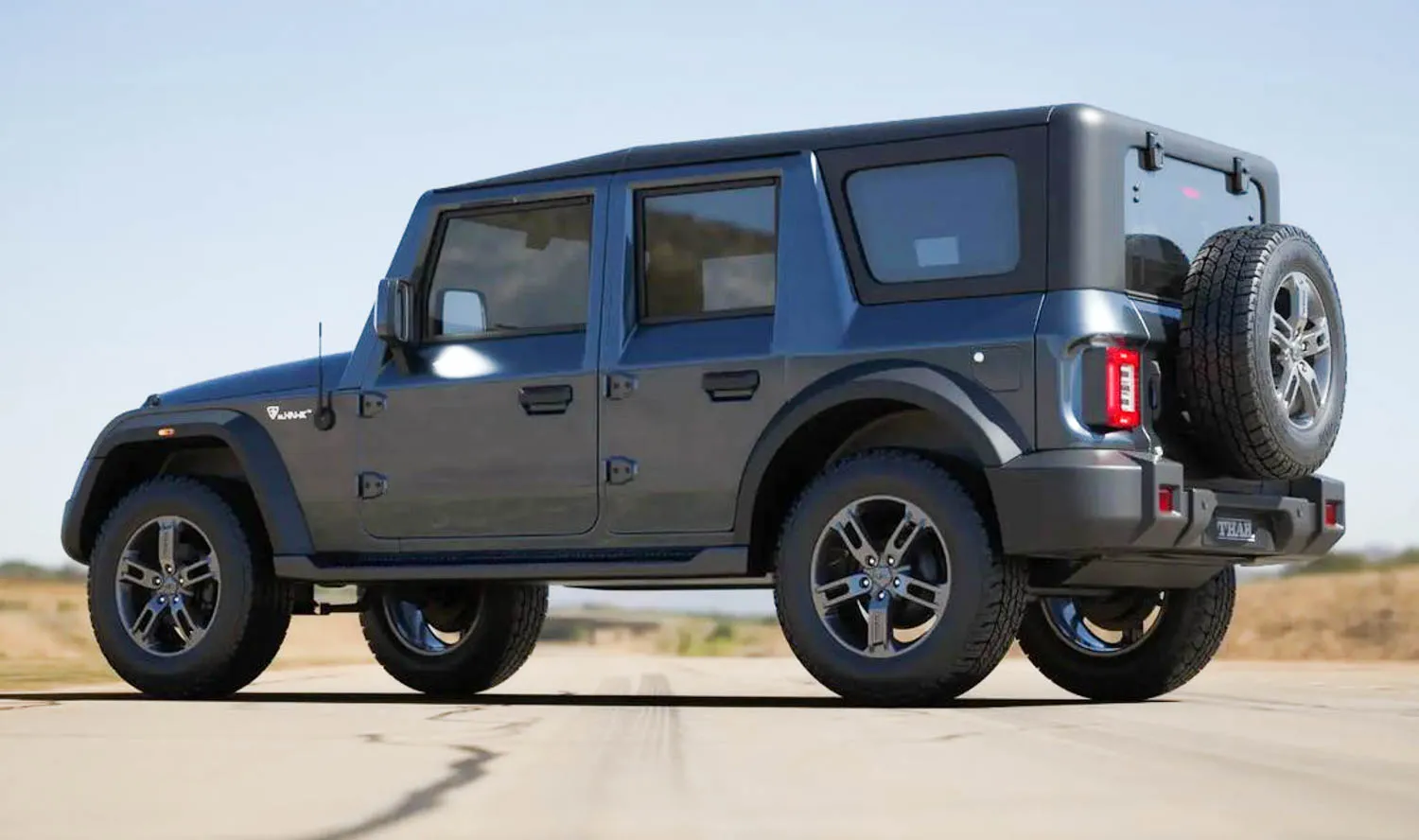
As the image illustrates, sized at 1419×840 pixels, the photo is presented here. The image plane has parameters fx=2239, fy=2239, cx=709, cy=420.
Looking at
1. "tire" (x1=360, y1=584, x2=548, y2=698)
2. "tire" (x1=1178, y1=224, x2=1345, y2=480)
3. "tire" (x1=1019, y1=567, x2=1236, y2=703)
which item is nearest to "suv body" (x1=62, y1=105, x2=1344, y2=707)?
"tire" (x1=1178, y1=224, x2=1345, y2=480)

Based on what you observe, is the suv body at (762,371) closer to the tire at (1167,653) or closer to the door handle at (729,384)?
the door handle at (729,384)

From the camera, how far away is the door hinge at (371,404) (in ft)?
33.3

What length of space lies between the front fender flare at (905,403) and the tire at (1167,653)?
170 centimetres

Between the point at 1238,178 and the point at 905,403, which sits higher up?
the point at 1238,178

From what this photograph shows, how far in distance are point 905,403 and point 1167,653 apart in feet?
6.73

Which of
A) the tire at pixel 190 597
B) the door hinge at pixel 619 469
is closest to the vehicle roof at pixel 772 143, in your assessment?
the door hinge at pixel 619 469

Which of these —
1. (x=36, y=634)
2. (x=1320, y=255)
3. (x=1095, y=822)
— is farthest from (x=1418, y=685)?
(x=36, y=634)

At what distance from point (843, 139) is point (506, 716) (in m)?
2.68

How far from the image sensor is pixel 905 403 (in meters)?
8.62

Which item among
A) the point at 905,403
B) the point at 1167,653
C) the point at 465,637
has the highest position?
the point at 905,403

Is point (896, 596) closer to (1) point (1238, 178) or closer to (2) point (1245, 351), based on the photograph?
(2) point (1245, 351)

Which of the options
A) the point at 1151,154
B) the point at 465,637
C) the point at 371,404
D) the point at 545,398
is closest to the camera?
the point at 1151,154

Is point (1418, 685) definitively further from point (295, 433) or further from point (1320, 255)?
point (295, 433)

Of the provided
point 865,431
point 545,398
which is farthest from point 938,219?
point 545,398
